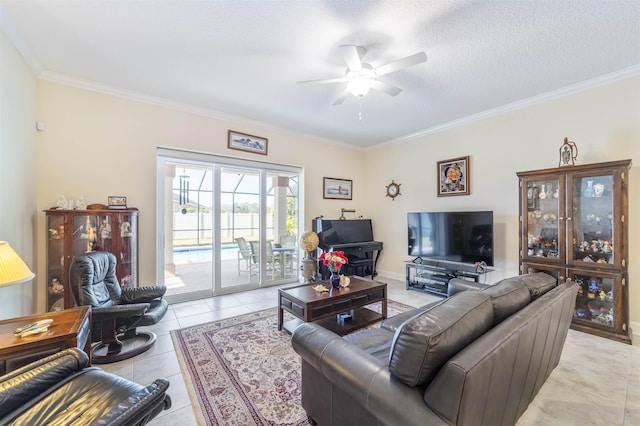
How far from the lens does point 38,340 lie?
1549 millimetres

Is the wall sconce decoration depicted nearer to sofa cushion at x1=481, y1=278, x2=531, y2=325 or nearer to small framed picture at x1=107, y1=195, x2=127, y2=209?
sofa cushion at x1=481, y1=278, x2=531, y2=325

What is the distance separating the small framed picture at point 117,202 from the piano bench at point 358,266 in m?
3.64

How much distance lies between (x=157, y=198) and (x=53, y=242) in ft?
3.85

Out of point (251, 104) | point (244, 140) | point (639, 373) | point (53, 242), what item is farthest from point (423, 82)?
point (53, 242)

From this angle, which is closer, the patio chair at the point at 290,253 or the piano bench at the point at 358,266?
the patio chair at the point at 290,253

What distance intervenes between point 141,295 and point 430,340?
2980mm

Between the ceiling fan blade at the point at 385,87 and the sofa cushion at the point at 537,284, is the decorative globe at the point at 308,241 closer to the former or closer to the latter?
the ceiling fan blade at the point at 385,87

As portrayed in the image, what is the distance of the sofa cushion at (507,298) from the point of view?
1.47 metres

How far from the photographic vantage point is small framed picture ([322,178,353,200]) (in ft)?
18.1

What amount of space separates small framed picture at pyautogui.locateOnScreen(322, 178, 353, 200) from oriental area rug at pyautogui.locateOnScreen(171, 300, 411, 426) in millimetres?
2975

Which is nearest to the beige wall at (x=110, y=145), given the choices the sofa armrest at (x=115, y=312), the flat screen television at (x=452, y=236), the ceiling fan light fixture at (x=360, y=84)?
the sofa armrest at (x=115, y=312)

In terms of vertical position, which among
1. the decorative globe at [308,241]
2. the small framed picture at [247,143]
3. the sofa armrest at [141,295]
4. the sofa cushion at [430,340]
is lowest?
the sofa armrest at [141,295]

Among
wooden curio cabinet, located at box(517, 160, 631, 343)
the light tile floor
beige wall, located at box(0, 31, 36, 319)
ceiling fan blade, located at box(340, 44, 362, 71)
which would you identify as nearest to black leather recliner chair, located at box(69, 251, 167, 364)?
the light tile floor

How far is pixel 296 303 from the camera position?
2779 millimetres
